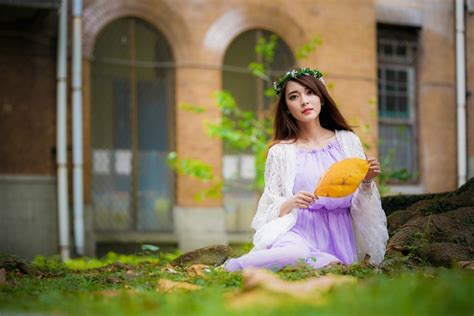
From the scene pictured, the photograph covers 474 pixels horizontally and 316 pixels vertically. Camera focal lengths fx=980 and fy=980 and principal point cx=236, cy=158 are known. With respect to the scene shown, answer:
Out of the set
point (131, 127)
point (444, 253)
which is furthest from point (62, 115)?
point (444, 253)

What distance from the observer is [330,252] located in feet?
20.8

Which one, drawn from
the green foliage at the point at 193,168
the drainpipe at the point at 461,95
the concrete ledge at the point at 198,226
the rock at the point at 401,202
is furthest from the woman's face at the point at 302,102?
the drainpipe at the point at 461,95

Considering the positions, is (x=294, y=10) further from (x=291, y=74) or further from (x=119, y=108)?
(x=291, y=74)

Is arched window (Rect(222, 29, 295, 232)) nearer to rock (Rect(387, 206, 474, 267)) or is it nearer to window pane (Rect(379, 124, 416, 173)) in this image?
window pane (Rect(379, 124, 416, 173))

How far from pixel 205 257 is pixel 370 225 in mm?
1419

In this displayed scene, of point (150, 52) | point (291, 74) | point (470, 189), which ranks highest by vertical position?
point (150, 52)

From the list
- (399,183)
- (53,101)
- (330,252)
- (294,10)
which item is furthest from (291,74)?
(399,183)

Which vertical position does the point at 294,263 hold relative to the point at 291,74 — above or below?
below

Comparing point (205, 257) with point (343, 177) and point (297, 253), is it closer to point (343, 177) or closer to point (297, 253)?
point (297, 253)

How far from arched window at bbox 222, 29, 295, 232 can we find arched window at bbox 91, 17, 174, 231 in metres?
0.96

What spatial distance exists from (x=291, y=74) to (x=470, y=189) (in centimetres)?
188

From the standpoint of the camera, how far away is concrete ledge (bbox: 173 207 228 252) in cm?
1413

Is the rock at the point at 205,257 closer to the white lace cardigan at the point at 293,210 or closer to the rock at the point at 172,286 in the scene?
the white lace cardigan at the point at 293,210

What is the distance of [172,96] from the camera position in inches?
567
